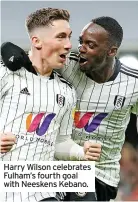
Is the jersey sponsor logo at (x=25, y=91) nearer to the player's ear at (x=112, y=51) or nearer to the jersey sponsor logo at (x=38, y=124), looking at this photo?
the jersey sponsor logo at (x=38, y=124)

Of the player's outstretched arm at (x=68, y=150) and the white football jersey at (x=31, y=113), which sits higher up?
the white football jersey at (x=31, y=113)

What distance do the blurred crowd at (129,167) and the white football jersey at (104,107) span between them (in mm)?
101

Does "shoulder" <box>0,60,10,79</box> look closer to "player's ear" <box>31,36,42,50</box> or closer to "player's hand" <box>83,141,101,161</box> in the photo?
"player's ear" <box>31,36,42,50</box>

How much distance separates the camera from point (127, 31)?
149cm

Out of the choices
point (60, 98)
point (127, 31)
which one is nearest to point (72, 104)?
point (60, 98)

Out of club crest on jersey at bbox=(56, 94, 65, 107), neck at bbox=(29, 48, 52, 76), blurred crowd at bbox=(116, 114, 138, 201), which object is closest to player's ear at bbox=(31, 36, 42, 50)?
neck at bbox=(29, 48, 52, 76)

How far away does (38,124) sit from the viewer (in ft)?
4.22

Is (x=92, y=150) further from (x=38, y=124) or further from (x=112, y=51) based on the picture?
(x=112, y=51)

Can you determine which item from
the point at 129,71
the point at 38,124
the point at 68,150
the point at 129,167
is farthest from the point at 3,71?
the point at 129,167

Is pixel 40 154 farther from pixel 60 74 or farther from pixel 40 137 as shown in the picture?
pixel 60 74

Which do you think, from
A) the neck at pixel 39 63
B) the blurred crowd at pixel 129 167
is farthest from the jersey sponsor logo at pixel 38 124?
the blurred crowd at pixel 129 167

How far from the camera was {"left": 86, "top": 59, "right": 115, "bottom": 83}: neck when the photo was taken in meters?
1.43

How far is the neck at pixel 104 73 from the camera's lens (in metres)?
1.43

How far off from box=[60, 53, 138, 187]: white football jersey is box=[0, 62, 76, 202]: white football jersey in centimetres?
12
